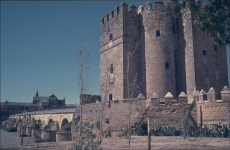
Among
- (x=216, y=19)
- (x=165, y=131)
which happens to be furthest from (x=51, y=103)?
(x=216, y=19)

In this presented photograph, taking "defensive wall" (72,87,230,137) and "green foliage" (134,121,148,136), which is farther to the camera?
"green foliage" (134,121,148,136)

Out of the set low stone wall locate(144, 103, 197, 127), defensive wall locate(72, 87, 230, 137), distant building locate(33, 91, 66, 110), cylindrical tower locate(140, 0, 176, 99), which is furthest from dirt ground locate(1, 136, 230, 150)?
distant building locate(33, 91, 66, 110)

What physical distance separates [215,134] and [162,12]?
489 inches

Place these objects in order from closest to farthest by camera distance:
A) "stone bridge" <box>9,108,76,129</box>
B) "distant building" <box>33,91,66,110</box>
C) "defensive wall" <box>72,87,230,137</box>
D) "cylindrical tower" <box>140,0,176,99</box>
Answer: "defensive wall" <box>72,87,230,137</box>
"cylindrical tower" <box>140,0,176,99</box>
"stone bridge" <box>9,108,76,129</box>
"distant building" <box>33,91,66,110</box>

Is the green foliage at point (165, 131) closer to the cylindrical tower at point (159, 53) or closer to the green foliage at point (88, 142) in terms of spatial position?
the cylindrical tower at point (159, 53)

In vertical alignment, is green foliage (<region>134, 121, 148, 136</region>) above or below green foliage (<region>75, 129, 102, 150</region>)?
below

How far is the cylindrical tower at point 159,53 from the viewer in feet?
68.9

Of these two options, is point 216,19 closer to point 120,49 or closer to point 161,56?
point 161,56

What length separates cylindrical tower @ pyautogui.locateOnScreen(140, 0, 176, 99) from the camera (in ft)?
68.9

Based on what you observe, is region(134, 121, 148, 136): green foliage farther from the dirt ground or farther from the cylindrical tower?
the cylindrical tower

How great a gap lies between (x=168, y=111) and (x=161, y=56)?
6.27m

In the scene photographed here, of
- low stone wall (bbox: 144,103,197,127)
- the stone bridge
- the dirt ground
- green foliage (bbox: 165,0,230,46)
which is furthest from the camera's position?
the stone bridge

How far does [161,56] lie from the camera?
21.2 m

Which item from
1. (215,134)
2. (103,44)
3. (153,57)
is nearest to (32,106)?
(103,44)
